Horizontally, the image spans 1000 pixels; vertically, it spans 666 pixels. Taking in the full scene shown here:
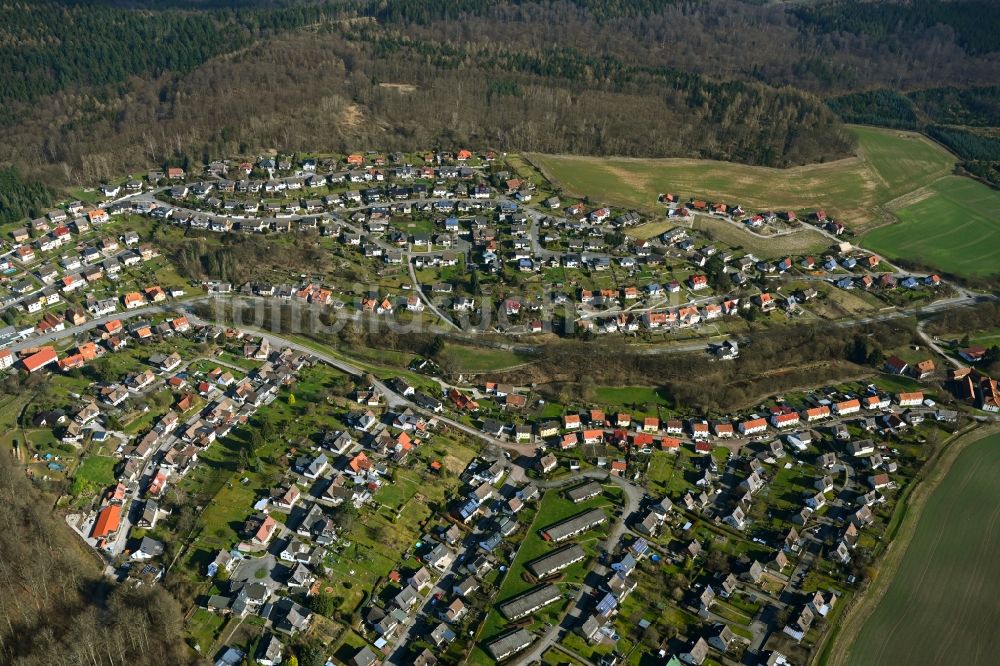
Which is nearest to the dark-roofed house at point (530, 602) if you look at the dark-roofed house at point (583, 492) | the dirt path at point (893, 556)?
the dark-roofed house at point (583, 492)

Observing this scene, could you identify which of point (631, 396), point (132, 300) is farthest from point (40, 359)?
point (631, 396)

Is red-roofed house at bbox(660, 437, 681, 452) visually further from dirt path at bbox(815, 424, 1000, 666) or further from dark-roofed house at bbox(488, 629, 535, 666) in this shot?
dark-roofed house at bbox(488, 629, 535, 666)

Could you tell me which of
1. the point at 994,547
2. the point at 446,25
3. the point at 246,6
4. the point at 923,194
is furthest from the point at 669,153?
the point at 246,6

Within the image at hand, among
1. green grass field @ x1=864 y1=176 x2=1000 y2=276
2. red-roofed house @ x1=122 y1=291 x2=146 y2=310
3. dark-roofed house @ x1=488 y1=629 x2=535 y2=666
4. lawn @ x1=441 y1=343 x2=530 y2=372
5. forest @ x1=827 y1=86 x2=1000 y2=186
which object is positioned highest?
forest @ x1=827 y1=86 x2=1000 y2=186

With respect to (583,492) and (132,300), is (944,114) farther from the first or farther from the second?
(132,300)

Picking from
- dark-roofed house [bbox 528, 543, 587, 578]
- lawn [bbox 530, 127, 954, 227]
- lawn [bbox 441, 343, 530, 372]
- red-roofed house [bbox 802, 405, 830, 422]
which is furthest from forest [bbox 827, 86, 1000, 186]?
dark-roofed house [bbox 528, 543, 587, 578]

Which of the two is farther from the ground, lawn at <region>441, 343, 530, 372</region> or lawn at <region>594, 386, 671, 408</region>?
lawn at <region>441, 343, 530, 372</region>

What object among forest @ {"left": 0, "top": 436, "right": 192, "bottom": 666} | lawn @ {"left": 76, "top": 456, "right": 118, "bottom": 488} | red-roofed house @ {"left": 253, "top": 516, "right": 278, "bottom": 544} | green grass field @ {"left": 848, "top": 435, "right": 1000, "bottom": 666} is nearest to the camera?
forest @ {"left": 0, "top": 436, "right": 192, "bottom": 666}
